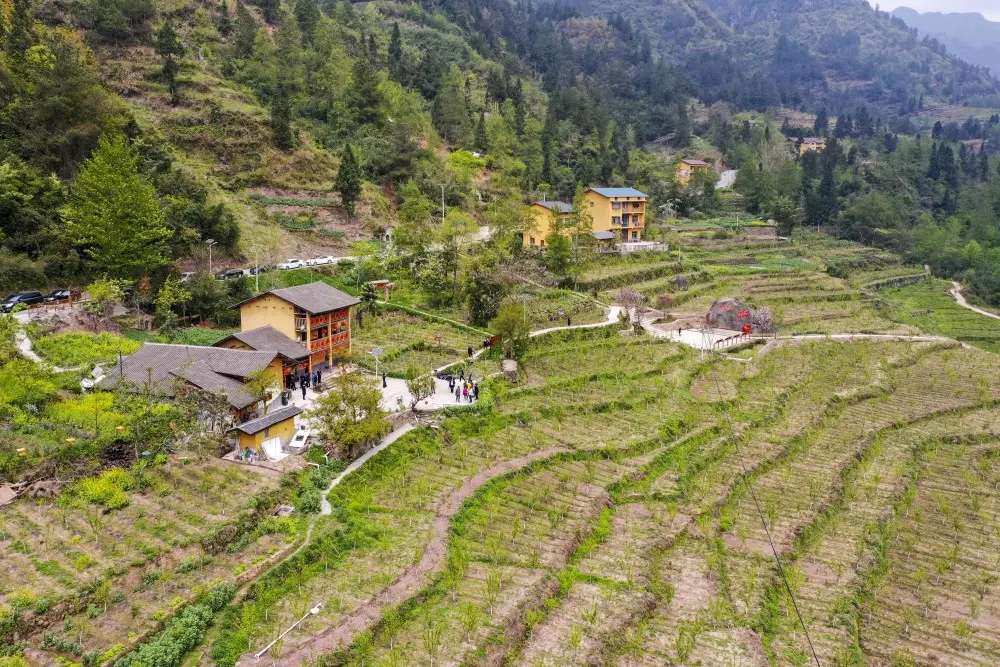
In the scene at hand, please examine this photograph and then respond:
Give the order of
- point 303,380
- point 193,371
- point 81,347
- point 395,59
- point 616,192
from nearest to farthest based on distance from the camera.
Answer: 1. point 193,371
2. point 81,347
3. point 303,380
4. point 616,192
5. point 395,59

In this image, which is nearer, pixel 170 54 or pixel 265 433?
pixel 265 433

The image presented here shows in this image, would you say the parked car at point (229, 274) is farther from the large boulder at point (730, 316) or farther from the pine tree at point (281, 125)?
the large boulder at point (730, 316)

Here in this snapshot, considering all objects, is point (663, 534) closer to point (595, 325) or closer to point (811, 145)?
point (595, 325)

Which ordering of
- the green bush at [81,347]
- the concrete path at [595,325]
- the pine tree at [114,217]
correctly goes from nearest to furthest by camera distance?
the green bush at [81,347] < the pine tree at [114,217] < the concrete path at [595,325]

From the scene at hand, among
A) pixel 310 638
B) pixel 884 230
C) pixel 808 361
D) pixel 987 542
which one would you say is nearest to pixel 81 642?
pixel 310 638

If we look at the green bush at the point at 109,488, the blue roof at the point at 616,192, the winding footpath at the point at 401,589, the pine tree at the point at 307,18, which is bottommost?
the winding footpath at the point at 401,589

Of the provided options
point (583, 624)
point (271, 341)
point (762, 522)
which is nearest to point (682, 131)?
point (271, 341)

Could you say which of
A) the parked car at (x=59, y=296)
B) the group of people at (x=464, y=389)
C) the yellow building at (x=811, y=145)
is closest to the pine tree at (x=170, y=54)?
the parked car at (x=59, y=296)
